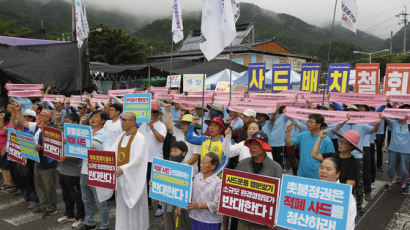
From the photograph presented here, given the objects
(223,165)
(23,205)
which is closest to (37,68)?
(23,205)


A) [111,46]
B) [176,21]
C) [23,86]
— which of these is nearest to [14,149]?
[23,86]

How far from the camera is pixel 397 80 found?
26.7 feet

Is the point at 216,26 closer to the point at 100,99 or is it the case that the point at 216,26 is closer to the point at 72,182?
the point at 72,182

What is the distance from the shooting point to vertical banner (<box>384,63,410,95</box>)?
7.99m

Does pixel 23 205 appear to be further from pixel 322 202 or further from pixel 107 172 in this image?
pixel 322 202

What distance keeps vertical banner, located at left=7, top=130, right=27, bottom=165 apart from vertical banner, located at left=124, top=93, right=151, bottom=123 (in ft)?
7.16

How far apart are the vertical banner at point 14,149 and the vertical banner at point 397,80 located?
8.27m

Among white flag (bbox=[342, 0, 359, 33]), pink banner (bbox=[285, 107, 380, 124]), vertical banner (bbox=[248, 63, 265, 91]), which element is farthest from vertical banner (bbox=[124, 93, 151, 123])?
vertical banner (bbox=[248, 63, 265, 91])

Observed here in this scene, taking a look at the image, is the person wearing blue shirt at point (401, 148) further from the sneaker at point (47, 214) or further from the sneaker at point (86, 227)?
the sneaker at point (47, 214)

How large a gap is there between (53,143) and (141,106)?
1475 mm

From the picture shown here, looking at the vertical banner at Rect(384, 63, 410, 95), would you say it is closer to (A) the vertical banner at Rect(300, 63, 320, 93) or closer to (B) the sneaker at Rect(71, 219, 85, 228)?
(A) the vertical banner at Rect(300, 63, 320, 93)

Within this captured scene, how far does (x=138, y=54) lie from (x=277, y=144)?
35.5 metres

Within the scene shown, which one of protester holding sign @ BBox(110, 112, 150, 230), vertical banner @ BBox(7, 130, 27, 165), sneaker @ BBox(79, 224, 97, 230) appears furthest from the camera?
vertical banner @ BBox(7, 130, 27, 165)

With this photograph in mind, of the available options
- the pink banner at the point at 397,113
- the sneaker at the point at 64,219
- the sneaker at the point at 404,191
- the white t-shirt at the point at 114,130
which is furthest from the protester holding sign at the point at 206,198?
the sneaker at the point at 404,191
